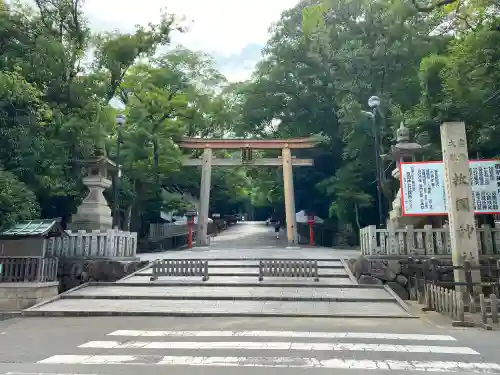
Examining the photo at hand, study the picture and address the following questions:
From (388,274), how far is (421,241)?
178cm

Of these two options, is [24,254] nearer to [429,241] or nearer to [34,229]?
[34,229]

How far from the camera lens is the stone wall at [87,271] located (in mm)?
13969

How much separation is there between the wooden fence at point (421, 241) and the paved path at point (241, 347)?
5.32m

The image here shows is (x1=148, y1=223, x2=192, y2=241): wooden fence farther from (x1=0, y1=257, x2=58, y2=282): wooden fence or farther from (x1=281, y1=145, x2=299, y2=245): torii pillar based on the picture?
(x1=0, y1=257, x2=58, y2=282): wooden fence

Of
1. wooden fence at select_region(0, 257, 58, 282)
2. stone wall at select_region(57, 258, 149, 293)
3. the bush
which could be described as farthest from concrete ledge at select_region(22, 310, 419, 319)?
stone wall at select_region(57, 258, 149, 293)

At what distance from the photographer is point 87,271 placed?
→ 1405cm

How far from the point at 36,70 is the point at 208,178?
42.5ft

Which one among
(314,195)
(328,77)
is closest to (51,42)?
(328,77)

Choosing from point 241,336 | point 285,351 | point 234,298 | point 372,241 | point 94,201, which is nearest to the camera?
point 285,351

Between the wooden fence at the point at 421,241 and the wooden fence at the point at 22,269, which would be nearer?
the wooden fence at the point at 22,269

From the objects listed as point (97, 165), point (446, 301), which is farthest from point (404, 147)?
point (97, 165)

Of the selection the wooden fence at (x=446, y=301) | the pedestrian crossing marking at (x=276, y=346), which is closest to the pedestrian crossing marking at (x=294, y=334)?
the pedestrian crossing marking at (x=276, y=346)

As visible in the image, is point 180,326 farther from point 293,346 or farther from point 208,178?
point 208,178

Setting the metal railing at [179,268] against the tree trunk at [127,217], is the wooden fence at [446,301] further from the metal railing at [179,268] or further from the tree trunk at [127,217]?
the tree trunk at [127,217]
